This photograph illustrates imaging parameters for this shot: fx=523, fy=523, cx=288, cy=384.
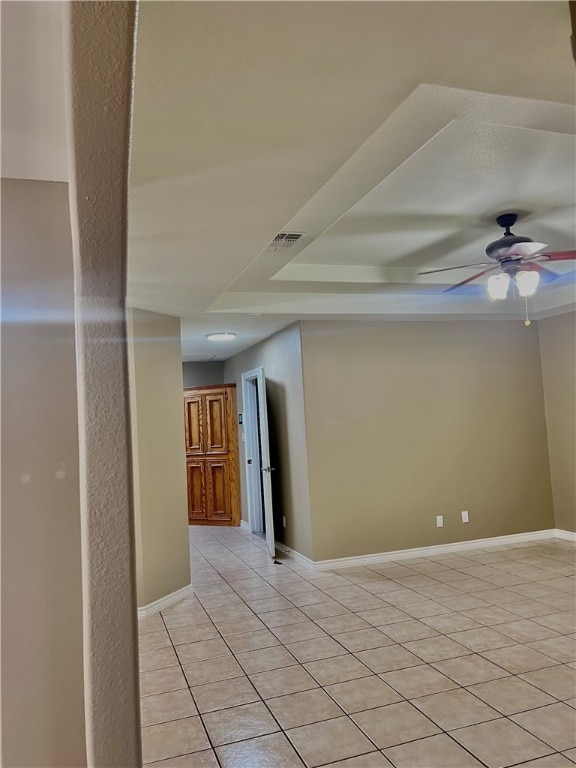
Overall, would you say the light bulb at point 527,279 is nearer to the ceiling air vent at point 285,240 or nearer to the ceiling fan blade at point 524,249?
the ceiling fan blade at point 524,249

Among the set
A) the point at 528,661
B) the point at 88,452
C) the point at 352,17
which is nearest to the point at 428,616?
the point at 528,661

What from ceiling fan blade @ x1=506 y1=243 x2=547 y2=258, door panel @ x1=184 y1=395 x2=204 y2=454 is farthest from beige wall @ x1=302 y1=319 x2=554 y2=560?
door panel @ x1=184 y1=395 x2=204 y2=454

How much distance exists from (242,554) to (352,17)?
5451mm

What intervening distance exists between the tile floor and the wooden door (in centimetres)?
278

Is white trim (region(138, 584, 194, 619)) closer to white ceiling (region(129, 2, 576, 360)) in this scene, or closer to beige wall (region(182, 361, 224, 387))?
white ceiling (region(129, 2, 576, 360))

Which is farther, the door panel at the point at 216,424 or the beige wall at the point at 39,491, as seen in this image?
the door panel at the point at 216,424

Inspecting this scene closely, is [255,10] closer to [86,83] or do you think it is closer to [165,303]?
[86,83]

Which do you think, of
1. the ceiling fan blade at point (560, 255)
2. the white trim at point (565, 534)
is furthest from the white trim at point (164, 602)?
the white trim at point (565, 534)

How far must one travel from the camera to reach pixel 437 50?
1379 mm

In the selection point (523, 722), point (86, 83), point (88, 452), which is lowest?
point (523, 722)

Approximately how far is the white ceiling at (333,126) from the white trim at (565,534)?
363 centimetres

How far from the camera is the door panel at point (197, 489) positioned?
788 cm

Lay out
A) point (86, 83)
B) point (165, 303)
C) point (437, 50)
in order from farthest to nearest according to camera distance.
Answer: point (165, 303) < point (437, 50) < point (86, 83)

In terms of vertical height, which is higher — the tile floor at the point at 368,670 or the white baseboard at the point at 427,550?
the white baseboard at the point at 427,550
